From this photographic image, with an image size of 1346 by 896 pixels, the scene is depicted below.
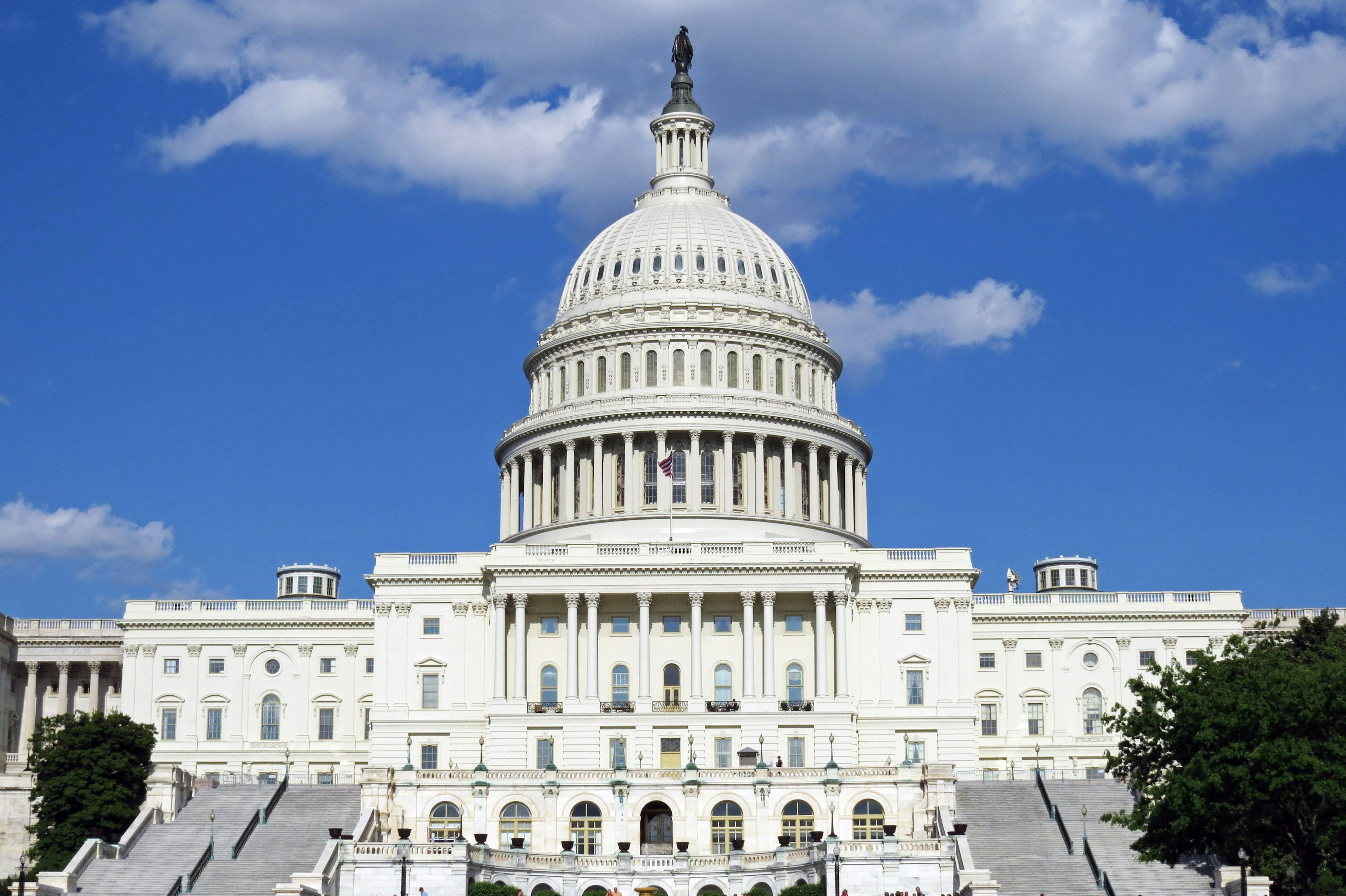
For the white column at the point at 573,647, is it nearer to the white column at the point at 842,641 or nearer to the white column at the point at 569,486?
the white column at the point at 842,641

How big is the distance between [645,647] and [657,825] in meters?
19.9

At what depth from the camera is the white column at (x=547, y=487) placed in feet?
422

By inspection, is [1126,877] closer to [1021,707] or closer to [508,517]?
[1021,707]

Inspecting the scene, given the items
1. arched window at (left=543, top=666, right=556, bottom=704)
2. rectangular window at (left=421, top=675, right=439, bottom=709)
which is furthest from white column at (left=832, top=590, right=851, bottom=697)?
rectangular window at (left=421, top=675, right=439, bottom=709)

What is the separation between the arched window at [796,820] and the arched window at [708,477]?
38.0 m

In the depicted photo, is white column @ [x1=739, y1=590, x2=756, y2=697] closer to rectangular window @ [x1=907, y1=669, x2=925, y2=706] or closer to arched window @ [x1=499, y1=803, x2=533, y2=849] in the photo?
rectangular window @ [x1=907, y1=669, x2=925, y2=706]

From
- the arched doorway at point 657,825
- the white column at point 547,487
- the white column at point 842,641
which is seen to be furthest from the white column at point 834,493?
the arched doorway at point 657,825

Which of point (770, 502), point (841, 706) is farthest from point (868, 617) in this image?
point (770, 502)

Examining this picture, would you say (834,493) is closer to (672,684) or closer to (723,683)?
(723,683)

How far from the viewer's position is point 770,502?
125375mm

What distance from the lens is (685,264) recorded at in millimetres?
132250

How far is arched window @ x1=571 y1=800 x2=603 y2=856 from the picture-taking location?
3442 inches

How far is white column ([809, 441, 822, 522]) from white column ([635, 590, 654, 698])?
2100 cm

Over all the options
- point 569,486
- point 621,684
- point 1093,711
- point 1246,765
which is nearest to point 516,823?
point 621,684
